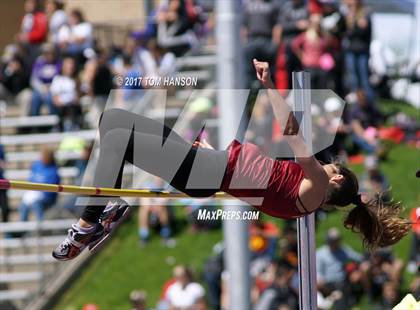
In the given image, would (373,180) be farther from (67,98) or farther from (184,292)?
(67,98)

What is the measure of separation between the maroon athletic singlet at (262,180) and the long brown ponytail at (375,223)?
1.18ft

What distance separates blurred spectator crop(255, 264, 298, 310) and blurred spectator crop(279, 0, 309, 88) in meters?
2.50

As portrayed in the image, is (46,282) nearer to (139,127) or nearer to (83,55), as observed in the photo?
(83,55)

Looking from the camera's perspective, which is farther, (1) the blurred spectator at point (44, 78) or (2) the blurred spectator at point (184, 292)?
(1) the blurred spectator at point (44, 78)

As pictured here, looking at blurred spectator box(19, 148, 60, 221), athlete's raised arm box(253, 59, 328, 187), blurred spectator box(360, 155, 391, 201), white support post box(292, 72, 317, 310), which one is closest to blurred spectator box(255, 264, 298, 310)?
blurred spectator box(360, 155, 391, 201)

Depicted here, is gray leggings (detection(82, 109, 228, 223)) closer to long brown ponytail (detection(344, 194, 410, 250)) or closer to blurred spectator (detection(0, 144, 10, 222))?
long brown ponytail (detection(344, 194, 410, 250))

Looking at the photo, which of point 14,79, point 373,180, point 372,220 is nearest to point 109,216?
point 372,220

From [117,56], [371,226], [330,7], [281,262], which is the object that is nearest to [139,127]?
[371,226]

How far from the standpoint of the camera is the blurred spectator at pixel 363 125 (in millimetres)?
11156

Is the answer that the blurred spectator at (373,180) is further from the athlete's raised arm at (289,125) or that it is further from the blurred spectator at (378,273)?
the athlete's raised arm at (289,125)

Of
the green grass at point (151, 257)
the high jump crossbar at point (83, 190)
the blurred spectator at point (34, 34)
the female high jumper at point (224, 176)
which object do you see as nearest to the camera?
the high jump crossbar at point (83, 190)

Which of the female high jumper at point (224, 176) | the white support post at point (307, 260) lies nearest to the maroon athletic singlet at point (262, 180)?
the female high jumper at point (224, 176)

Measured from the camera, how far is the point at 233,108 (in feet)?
27.8

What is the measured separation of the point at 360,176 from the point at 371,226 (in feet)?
16.5
